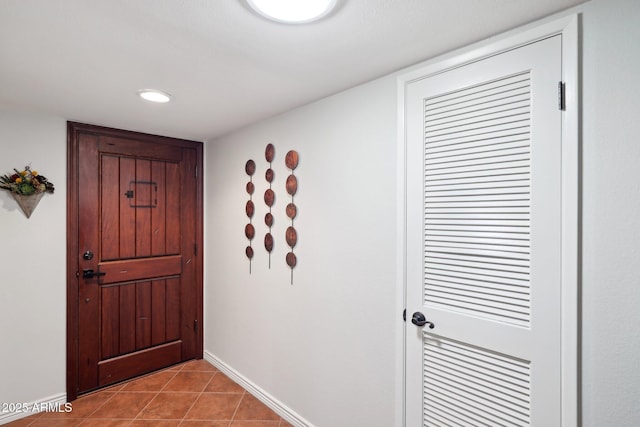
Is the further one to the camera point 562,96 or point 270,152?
point 270,152

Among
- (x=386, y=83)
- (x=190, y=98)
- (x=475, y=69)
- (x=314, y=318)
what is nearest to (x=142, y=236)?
(x=190, y=98)

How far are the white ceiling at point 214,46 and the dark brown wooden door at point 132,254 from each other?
0.72m

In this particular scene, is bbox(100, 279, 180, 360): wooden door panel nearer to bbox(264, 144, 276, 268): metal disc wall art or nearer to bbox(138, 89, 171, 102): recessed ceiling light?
bbox(264, 144, 276, 268): metal disc wall art

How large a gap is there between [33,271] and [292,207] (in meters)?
2.04

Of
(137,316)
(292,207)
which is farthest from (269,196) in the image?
(137,316)

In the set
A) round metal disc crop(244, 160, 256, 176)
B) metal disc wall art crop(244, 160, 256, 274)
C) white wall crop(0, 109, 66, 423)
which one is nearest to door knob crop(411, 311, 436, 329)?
metal disc wall art crop(244, 160, 256, 274)

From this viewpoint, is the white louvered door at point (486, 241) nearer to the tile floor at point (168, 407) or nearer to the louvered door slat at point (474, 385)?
the louvered door slat at point (474, 385)

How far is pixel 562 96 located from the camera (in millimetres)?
1175

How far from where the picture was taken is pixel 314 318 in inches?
84.7

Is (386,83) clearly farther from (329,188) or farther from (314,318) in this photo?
(314,318)

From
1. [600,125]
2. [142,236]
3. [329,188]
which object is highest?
[600,125]

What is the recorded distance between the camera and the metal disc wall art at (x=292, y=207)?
7.45 ft

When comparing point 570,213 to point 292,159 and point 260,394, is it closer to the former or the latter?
point 292,159

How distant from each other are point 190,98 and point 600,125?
2.10 metres
